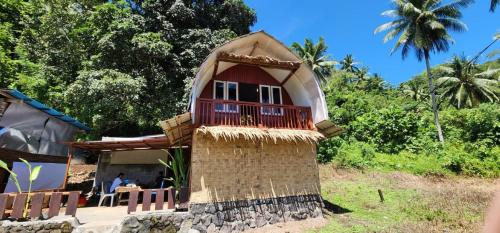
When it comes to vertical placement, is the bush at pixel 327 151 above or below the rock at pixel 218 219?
above

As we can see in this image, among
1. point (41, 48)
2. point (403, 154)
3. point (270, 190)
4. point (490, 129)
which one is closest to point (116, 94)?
point (41, 48)

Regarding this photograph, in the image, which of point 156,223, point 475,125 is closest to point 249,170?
point 156,223

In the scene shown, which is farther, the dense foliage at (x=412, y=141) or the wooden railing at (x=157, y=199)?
the dense foliage at (x=412, y=141)

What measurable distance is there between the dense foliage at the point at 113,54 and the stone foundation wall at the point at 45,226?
31.2 feet

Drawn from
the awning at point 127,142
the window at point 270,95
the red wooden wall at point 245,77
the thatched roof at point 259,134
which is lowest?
the thatched roof at point 259,134

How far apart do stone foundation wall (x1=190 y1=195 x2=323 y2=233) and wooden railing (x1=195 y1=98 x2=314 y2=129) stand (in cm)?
289

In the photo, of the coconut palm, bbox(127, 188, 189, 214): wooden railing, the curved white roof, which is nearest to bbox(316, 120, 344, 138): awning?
the curved white roof

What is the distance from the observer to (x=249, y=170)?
36.5 ft

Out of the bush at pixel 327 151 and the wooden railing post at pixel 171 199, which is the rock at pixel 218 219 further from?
the bush at pixel 327 151

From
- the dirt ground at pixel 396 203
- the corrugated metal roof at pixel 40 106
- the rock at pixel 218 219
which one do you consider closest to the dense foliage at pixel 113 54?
the corrugated metal roof at pixel 40 106

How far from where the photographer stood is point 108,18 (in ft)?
63.4

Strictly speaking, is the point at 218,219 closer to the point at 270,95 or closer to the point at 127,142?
the point at 127,142

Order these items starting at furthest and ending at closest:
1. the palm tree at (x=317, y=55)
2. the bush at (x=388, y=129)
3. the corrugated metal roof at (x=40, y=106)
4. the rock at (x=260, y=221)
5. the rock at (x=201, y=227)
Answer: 1. the palm tree at (x=317, y=55)
2. the bush at (x=388, y=129)
3. the corrugated metal roof at (x=40, y=106)
4. the rock at (x=260, y=221)
5. the rock at (x=201, y=227)

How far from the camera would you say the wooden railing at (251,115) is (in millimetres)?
11062
